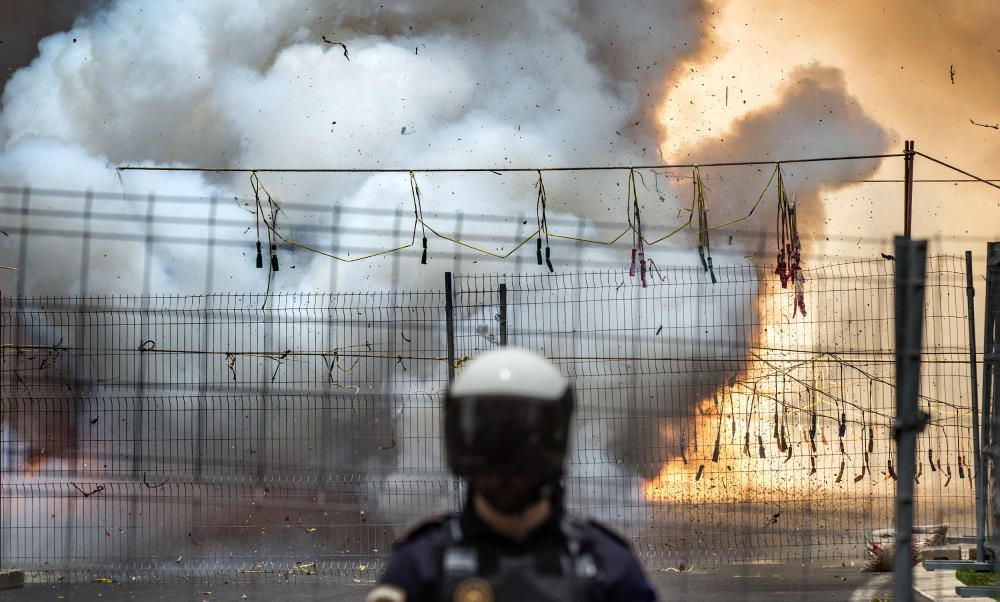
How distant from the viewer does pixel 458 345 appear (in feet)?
32.0

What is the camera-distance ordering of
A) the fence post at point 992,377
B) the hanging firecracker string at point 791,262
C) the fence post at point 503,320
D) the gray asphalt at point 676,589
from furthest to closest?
the gray asphalt at point 676,589 → the hanging firecracker string at point 791,262 → the fence post at point 503,320 → the fence post at point 992,377

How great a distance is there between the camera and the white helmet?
8.64 feet

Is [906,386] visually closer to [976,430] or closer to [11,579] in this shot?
[976,430]

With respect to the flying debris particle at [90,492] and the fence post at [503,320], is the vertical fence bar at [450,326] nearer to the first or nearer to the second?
the fence post at [503,320]

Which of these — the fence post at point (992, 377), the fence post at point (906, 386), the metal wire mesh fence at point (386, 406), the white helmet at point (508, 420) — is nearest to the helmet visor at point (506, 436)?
the white helmet at point (508, 420)

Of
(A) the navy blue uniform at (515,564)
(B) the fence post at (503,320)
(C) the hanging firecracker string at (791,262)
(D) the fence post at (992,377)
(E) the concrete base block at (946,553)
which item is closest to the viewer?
(A) the navy blue uniform at (515,564)

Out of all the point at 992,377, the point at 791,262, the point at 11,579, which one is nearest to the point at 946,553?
the point at 992,377

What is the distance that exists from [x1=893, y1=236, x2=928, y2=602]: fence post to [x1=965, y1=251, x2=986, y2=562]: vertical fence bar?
588 cm

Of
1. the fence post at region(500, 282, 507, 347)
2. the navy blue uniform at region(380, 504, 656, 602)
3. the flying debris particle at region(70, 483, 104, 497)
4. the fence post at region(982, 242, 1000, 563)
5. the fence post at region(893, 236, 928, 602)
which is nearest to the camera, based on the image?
the navy blue uniform at region(380, 504, 656, 602)

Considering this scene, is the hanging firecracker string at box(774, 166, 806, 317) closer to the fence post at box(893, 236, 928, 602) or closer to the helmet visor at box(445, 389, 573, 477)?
the fence post at box(893, 236, 928, 602)

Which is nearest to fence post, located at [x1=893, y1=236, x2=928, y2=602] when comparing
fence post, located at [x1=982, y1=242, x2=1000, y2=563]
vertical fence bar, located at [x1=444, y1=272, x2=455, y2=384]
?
fence post, located at [x1=982, y1=242, x2=1000, y2=563]

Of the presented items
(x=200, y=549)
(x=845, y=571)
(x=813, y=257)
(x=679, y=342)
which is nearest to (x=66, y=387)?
(x=200, y=549)

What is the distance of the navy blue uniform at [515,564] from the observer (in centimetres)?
255

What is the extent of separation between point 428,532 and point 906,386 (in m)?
1.97
